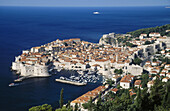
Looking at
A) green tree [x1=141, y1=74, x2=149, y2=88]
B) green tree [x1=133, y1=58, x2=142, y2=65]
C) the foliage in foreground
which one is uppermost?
green tree [x1=133, y1=58, x2=142, y2=65]

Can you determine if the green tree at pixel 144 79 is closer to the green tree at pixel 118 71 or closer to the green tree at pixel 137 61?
the green tree at pixel 118 71

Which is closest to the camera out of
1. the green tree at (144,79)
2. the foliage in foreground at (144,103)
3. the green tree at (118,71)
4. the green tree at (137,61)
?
the foliage in foreground at (144,103)

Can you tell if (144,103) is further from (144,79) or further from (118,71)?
(118,71)

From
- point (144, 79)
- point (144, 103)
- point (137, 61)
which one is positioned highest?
point (137, 61)

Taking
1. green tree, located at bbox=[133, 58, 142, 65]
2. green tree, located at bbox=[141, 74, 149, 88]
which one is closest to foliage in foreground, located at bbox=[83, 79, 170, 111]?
green tree, located at bbox=[141, 74, 149, 88]

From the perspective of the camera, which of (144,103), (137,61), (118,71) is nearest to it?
(144,103)

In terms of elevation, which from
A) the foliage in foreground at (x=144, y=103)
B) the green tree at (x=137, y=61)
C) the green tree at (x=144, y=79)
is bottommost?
the green tree at (x=144, y=79)

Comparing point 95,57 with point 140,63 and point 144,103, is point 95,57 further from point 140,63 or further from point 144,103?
point 144,103

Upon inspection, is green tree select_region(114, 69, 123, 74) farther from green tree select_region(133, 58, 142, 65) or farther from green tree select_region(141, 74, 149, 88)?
green tree select_region(141, 74, 149, 88)

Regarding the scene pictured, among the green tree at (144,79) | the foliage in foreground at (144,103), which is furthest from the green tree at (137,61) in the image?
the foliage in foreground at (144,103)

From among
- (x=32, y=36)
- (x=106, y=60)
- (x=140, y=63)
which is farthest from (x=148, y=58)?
(x=32, y=36)

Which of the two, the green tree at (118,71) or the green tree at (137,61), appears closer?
the green tree at (118,71)

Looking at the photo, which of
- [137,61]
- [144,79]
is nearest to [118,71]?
[137,61]
